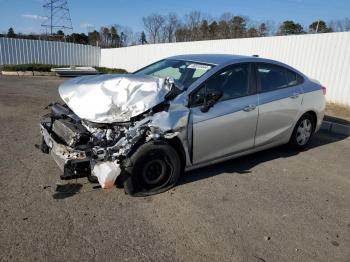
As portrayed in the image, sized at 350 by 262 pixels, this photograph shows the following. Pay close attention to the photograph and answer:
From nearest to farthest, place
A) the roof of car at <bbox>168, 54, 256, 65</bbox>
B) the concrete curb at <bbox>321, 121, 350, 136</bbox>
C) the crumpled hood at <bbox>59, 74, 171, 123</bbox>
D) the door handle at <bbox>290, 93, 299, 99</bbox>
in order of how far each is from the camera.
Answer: the crumpled hood at <bbox>59, 74, 171, 123</bbox> → the roof of car at <bbox>168, 54, 256, 65</bbox> → the door handle at <bbox>290, 93, 299, 99</bbox> → the concrete curb at <bbox>321, 121, 350, 136</bbox>

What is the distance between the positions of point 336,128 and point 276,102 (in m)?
3.38

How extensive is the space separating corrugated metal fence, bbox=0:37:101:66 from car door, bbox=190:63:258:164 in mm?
23627

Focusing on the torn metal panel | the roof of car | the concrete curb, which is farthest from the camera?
the concrete curb

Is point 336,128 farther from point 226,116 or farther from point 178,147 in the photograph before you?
point 178,147

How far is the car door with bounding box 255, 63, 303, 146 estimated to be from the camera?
196 inches

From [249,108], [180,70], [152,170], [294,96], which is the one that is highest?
[180,70]

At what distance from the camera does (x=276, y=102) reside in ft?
16.7

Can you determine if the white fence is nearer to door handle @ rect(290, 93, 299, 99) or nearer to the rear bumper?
door handle @ rect(290, 93, 299, 99)

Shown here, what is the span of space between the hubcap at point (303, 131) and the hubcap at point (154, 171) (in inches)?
115

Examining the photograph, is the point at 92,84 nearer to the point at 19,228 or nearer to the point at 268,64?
the point at 19,228

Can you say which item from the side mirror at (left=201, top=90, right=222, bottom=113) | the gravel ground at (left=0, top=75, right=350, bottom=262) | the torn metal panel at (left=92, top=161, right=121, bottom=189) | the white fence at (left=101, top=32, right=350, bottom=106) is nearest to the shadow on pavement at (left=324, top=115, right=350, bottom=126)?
the white fence at (left=101, top=32, right=350, bottom=106)

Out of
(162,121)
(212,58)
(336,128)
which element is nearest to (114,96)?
(162,121)

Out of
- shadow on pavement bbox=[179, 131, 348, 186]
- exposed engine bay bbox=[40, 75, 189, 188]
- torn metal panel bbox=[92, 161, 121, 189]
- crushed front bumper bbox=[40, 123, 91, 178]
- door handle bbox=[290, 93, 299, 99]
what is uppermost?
door handle bbox=[290, 93, 299, 99]

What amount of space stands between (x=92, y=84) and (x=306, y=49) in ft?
30.6
